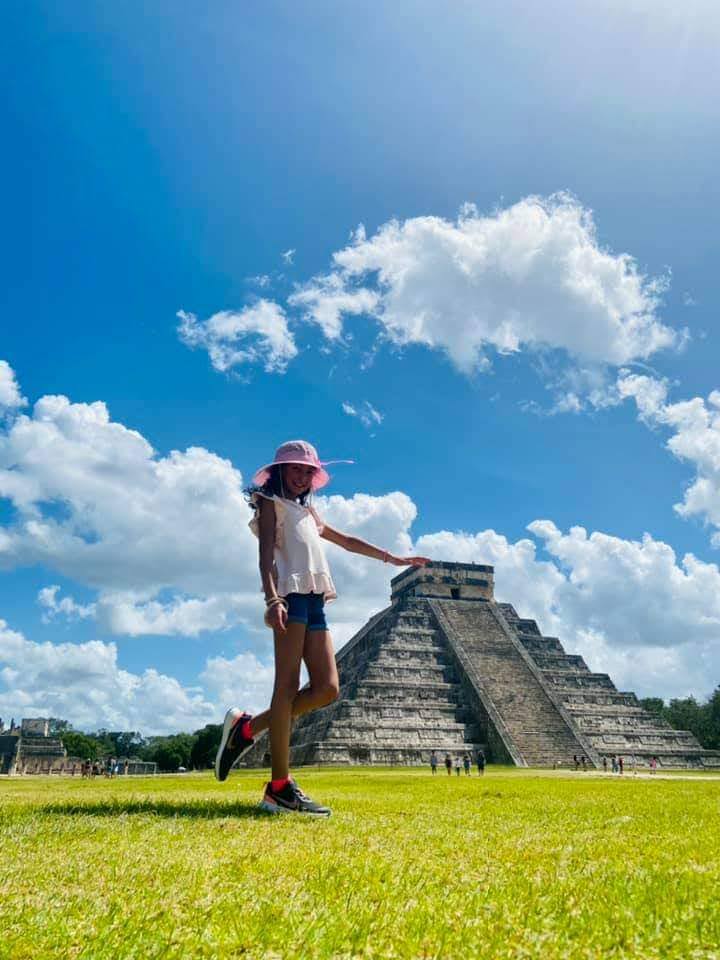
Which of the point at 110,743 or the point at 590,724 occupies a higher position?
the point at 590,724

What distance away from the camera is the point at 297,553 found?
5254 millimetres

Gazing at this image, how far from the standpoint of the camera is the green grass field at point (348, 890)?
1923 millimetres

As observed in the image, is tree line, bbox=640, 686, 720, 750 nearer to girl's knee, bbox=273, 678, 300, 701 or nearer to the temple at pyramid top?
the temple at pyramid top

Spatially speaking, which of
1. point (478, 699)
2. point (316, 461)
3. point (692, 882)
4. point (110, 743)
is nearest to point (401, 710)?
point (478, 699)

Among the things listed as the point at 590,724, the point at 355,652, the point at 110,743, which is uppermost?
the point at 355,652

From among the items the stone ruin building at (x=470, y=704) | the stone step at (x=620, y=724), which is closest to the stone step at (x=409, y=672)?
the stone ruin building at (x=470, y=704)

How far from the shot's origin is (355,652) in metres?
51.1

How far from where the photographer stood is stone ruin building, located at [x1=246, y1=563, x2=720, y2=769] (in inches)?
1389

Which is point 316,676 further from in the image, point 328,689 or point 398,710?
point 398,710

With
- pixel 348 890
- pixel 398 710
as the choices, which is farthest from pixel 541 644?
pixel 348 890

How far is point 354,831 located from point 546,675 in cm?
4419

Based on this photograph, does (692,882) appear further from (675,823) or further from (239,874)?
(675,823)

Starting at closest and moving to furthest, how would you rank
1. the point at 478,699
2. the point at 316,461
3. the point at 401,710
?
the point at 316,461 < the point at 401,710 < the point at 478,699

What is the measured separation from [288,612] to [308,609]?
178mm
